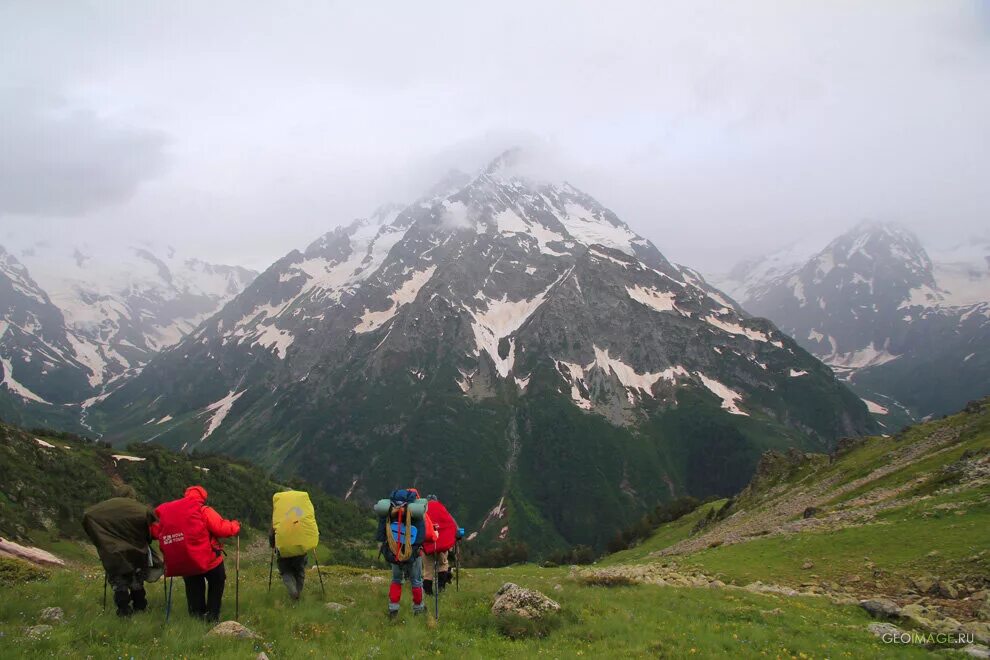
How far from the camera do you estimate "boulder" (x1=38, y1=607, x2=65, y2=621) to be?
14031mm

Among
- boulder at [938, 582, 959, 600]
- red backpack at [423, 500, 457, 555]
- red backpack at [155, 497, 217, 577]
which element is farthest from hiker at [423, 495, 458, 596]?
boulder at [938, 582, 959, 600]

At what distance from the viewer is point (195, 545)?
1422 cm

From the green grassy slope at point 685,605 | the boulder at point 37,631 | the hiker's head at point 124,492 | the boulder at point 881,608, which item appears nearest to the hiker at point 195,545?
the green grassy slope at point 685,605

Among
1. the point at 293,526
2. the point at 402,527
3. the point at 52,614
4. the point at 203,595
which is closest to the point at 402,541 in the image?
the point at 402,527

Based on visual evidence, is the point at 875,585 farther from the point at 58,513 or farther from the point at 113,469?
the point at 113,469

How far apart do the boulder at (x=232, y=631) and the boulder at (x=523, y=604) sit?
7.38m

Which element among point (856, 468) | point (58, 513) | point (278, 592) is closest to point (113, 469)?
point (58, 513)

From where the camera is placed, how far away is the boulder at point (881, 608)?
1992 centimetres

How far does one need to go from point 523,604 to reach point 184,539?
10469 mm

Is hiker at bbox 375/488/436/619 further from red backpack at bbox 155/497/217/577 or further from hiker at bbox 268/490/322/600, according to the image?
red backpack at bbox 155/497/217/577

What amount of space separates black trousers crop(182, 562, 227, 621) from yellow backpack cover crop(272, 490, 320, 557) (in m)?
2.02

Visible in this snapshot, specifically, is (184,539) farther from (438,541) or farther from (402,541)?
(438,541)

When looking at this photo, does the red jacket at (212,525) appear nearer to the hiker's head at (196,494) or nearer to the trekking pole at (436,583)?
the hiker's head at (196,494)

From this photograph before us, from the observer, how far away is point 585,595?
2262 cm
